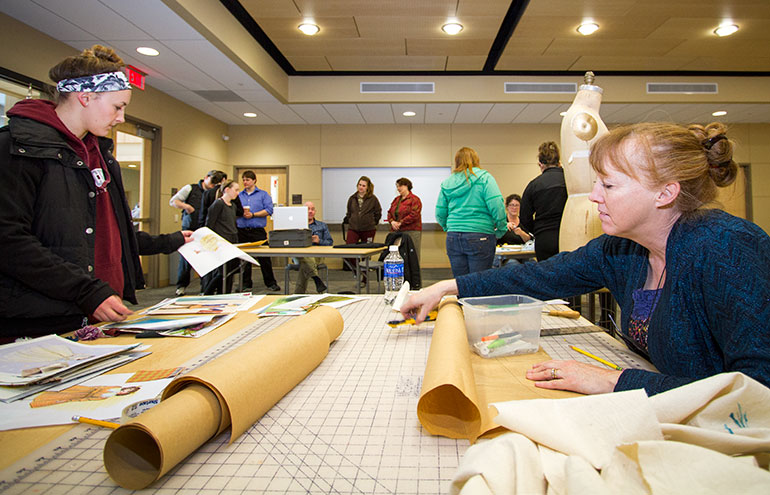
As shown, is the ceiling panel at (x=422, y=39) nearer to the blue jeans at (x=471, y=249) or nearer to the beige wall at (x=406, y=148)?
the beige wall at (x=406, y=148)

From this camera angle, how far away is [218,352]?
3.07 ft

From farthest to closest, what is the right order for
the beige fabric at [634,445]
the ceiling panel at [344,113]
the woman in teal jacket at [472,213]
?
the ceiling panel at [344,113] → the woman in teal jacket at [472,213] → the beige fabric at [634,445]

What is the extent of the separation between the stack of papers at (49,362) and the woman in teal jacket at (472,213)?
8.91 ft

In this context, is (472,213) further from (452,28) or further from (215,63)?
(215,63)

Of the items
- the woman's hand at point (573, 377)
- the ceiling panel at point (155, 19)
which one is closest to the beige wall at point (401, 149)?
the ceiling panel at point (155, 19)

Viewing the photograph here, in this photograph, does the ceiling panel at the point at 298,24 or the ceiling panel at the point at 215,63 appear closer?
the ceiling panel at the point at 215,63

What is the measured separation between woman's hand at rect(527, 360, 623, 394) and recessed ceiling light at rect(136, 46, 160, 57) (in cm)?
509

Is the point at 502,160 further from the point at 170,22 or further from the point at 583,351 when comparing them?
the point at 583,351

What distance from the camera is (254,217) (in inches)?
229

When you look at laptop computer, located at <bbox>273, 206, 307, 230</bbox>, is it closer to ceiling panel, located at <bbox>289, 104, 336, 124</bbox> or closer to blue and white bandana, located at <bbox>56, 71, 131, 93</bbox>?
blue and white bandana, located at <bbox>56, 71, 131, 93</bbox>

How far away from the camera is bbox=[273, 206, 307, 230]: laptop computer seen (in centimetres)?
416

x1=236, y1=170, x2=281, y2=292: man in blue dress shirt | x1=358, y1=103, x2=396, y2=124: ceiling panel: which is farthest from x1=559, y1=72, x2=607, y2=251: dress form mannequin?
x1=358, y1=103, x2=396, y2=124: ceiling panel

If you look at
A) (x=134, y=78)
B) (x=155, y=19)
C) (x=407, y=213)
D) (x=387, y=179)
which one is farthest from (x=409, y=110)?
(x=134, y=78)

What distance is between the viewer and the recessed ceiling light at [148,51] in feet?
14.5
